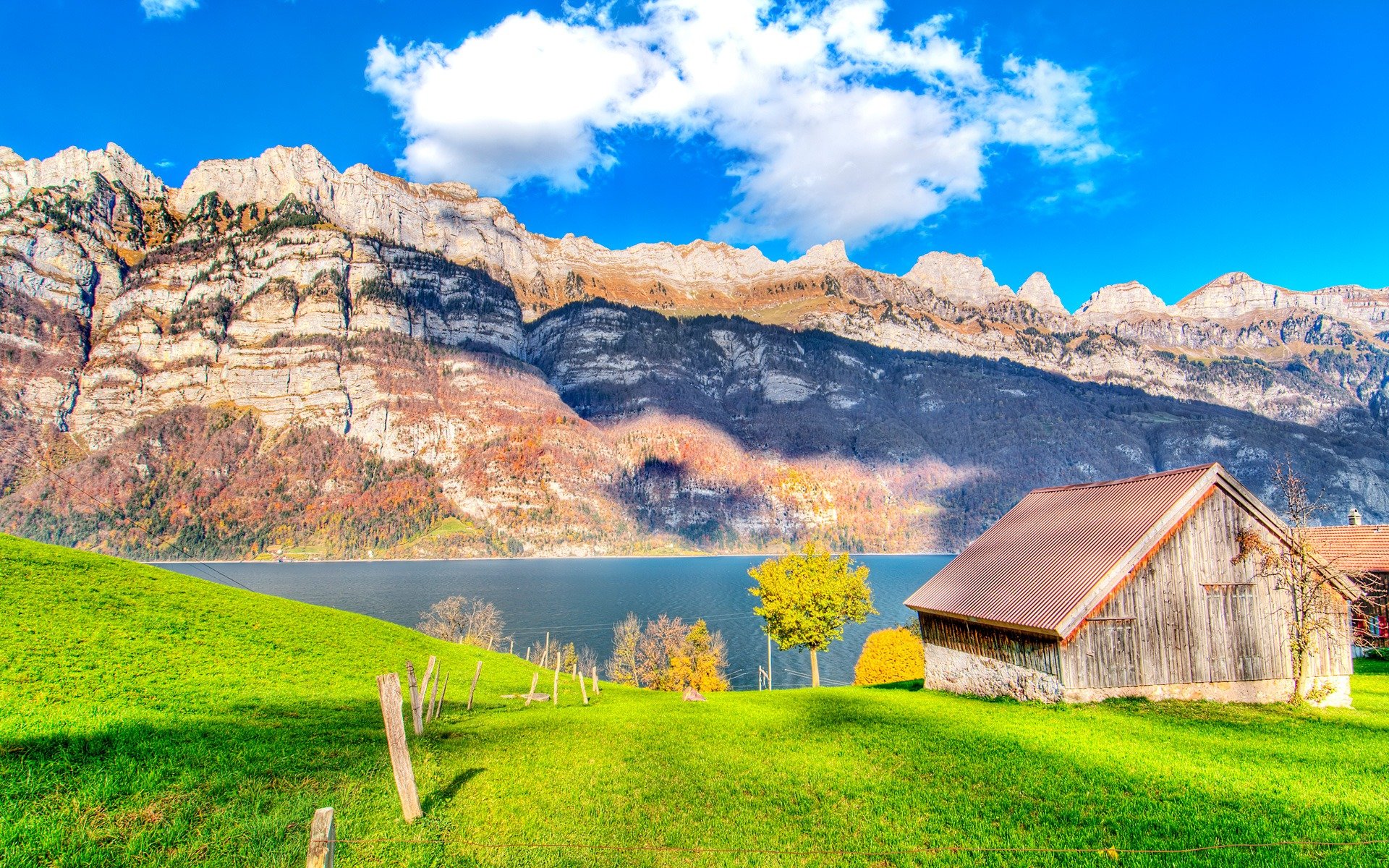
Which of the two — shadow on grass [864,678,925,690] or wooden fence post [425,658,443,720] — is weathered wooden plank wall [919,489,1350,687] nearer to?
shadow on grass [864,678,925,690]

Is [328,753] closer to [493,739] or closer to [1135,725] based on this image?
[493,739]

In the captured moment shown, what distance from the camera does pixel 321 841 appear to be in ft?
20.9

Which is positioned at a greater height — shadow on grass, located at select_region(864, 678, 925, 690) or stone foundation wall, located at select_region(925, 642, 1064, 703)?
stone foundation wall, located at select_region(925, 642, 1064, 703)

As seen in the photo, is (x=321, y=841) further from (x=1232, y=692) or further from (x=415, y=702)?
(x=1232, y=692)

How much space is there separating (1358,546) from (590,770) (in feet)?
149

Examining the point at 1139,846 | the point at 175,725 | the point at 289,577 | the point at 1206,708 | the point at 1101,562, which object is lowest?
the point at 289,577

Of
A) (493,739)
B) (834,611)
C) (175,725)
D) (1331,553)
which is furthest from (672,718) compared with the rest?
(1331,553)

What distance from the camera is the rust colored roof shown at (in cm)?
3409

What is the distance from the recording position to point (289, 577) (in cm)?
16238

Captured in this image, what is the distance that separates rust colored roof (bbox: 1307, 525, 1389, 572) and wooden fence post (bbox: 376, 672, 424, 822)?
43.5 m

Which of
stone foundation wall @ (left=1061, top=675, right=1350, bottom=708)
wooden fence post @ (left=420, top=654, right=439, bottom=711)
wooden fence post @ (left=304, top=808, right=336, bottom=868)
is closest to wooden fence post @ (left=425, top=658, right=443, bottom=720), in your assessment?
wooden fence post @ (left=420, top=654, right=439, bottom=711)

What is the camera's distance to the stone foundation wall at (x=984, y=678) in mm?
20500

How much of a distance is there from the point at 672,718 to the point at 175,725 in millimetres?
12774

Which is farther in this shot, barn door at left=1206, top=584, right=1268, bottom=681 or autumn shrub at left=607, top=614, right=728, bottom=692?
autumn shrub at left=607, top=614, right=728, bottom=692
